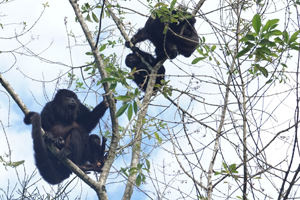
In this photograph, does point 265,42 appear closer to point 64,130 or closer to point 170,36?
point 170,36

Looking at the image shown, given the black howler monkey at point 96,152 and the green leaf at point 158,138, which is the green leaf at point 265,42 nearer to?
the green leaf at point 158,138

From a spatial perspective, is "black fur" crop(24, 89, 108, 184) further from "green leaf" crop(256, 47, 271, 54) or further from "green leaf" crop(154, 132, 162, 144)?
"green leaf" crop(256, 47, 271, 54)

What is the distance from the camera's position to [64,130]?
653 centimetres

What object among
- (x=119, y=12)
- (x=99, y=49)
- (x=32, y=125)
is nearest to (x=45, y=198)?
(x=32, y=125)

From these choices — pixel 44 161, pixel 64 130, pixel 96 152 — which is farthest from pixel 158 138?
pixel 64 130

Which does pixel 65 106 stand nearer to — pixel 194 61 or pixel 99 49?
pixel 99 49

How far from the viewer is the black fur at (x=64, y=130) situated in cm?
554

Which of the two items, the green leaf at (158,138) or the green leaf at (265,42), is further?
the green leaf at (158,138)

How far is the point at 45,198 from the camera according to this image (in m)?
5.56

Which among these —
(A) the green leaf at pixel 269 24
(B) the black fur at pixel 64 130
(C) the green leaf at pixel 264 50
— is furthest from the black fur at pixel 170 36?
(A) the green leaf at pixel 269 24

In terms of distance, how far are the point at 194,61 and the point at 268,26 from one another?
1119 millimetres

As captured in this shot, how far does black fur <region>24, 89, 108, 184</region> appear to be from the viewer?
5.54m

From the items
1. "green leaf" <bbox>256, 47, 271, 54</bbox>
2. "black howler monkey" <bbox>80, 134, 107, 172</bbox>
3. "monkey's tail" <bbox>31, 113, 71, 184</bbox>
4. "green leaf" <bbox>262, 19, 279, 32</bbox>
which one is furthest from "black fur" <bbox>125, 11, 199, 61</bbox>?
"green leaf" <bbox>262, 19, 279, 32</bbox>

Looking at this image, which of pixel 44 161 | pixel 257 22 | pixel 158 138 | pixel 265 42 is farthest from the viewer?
pixel 44 161
